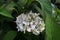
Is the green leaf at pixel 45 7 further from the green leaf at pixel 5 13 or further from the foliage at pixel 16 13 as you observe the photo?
the green leaf at pixel 5 13

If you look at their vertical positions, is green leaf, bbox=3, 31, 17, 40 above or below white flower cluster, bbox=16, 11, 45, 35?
below

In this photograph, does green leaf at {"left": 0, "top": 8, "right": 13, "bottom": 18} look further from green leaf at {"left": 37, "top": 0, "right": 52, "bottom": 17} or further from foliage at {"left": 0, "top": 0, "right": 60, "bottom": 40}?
green leaf at {"left": 37, "top": 0, "right": 52, "bottom": 17}

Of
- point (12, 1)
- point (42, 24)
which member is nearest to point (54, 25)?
point (42, 24)

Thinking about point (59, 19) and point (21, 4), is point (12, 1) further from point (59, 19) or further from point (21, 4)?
point (59, 19)

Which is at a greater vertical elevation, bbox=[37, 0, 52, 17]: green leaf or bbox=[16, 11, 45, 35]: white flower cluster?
bbox=[37, 0, 52, 17]: green leaf

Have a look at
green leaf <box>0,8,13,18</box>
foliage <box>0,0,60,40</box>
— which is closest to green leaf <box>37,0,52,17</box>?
foliage <box>0,0,60,40</box>

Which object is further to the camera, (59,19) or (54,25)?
(59,19)

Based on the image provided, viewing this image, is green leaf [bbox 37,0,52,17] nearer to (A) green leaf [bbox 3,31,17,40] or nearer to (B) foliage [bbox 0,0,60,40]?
(B) foliage [bbox 0,0,60,40]

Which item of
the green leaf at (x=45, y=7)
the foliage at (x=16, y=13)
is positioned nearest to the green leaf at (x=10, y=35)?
the foliage at (x=16, y=13)

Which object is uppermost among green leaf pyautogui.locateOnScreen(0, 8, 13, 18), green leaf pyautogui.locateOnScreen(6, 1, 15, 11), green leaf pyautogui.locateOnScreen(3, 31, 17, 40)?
green leaf pyautogui.locateOnScreen(6, 1, 15, 11)
